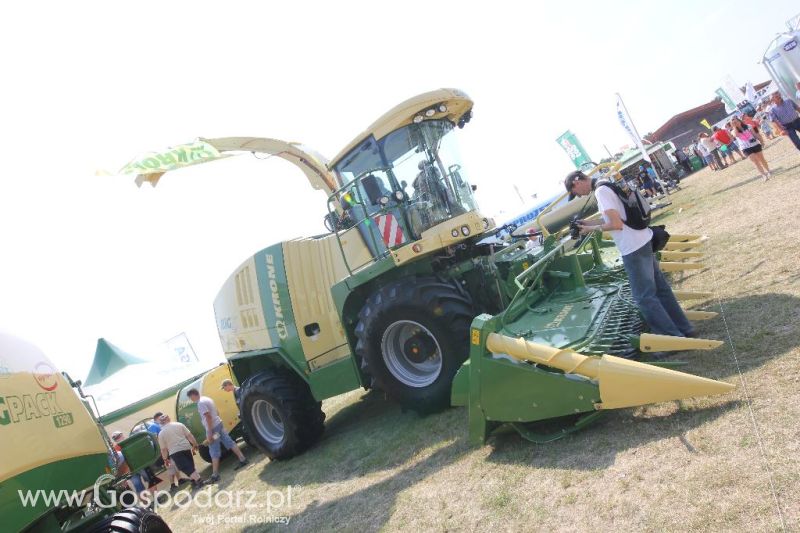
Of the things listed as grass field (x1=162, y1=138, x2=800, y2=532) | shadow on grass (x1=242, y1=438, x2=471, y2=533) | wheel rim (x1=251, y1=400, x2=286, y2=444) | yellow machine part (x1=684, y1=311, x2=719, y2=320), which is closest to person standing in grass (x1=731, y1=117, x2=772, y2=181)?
grass field (x1=162, y1=138, x2=800, y2=532)

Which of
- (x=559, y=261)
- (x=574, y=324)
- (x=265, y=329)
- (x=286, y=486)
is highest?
(x=265, y=329)

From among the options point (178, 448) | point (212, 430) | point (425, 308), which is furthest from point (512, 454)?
point (178, 448)

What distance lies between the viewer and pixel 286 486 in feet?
19.3

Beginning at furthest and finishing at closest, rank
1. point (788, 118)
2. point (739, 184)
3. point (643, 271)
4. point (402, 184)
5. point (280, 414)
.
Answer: point (739, 184) → point (788, 118) → point (280, 414) → point (402, 184) → point (643, 271)

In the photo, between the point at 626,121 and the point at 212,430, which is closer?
the point at 212,430

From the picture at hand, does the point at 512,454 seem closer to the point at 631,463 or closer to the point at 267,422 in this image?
the point at 631,463

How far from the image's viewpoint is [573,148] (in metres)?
21.2

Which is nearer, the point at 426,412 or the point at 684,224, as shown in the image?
the point at 426,412

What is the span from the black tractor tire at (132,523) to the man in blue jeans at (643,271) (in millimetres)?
4044

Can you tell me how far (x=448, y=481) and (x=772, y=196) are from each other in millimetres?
7902

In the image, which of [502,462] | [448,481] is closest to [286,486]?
[448,481]

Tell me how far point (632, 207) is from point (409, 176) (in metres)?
2.46

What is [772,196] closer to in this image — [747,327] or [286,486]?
[747,327]

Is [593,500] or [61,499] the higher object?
[61,499]
